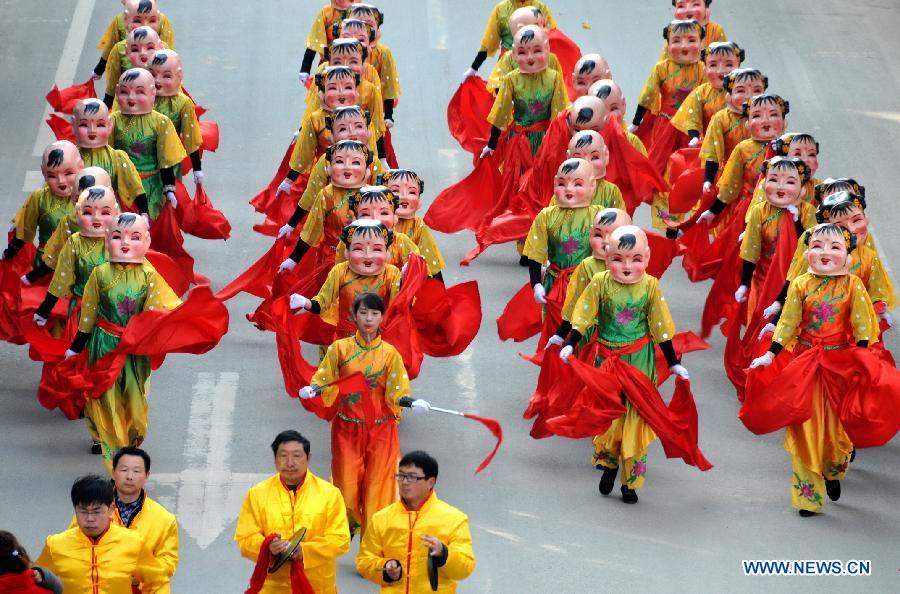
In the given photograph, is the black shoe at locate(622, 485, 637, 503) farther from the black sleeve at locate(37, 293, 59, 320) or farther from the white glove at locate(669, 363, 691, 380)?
the black sleeve at locate(37, 293, 59, 320)

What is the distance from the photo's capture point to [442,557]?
7.69 meters

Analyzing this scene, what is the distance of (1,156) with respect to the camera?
15.4 m

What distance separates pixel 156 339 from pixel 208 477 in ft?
2.98

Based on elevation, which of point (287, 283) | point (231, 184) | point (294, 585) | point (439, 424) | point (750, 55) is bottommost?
point (294, 585)

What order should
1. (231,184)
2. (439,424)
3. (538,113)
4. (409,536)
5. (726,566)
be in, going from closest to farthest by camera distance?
1. (409,536)
2. (726,566)
3. (439,424)
4. (538,113)
5. (231,184)

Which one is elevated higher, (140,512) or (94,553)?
(140,512)

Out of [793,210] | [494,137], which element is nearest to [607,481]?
[793,210]

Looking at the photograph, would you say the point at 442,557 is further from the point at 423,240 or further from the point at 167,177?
the point at 167,177

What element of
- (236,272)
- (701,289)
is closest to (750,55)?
(701,289)

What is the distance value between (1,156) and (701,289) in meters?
6.15

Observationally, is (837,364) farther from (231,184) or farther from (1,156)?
(1,156)

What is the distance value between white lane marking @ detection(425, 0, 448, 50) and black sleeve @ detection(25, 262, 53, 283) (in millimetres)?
7751

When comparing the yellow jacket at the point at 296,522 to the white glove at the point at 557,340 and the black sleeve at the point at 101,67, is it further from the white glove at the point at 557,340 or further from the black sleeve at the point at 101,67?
the black sleeve at the point at 101,67

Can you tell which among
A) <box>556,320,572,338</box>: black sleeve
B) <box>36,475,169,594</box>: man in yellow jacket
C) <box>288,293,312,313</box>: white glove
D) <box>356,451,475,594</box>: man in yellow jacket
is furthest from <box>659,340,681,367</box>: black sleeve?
<box>36,475,169,594</box>: man in yellow jacket
